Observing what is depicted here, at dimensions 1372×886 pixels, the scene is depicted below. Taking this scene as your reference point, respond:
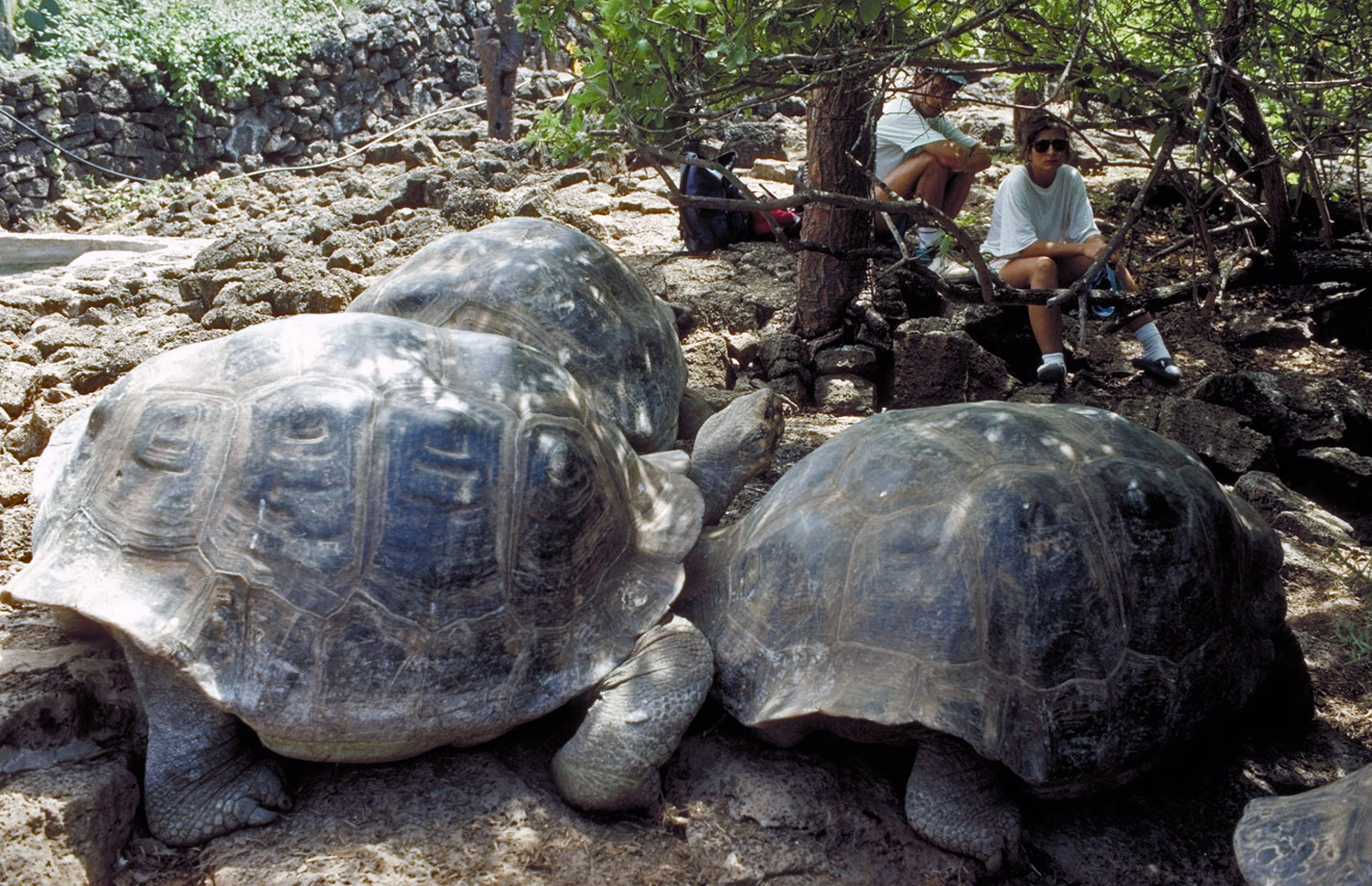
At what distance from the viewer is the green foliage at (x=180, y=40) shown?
10.5 metres

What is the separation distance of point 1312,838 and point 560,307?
2675 mm

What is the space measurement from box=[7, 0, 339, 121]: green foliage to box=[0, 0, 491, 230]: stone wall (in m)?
0.17

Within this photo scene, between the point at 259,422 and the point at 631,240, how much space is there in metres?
5.03

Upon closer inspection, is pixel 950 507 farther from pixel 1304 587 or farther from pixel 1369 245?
pixel 1369 245

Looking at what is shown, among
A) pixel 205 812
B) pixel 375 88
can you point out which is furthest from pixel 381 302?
pixel 375 88

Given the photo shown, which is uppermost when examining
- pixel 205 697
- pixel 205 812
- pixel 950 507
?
pixel 950 507

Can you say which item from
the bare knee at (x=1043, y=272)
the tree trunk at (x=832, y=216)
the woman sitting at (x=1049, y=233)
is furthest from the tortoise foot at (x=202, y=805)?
the bare knee at (x=1043, y=272)

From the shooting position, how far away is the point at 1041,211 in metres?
5.21

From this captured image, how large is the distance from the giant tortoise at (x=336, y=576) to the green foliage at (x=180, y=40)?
9.79 m

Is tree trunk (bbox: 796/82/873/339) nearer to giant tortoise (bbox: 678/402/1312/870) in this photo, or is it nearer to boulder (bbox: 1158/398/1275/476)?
boulder (bbox: 1158/398/1275/476)

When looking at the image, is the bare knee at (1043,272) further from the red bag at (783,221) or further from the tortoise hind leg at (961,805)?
the tortoise hind leg at (961,805)

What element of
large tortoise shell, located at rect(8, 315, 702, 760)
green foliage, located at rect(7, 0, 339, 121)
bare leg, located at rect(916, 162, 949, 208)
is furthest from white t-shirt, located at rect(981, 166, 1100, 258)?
green foliage, located at rect(7, 0, 339, 121)

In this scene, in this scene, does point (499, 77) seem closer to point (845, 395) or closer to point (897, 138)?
point (897, 138)

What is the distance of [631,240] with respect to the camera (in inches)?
283
